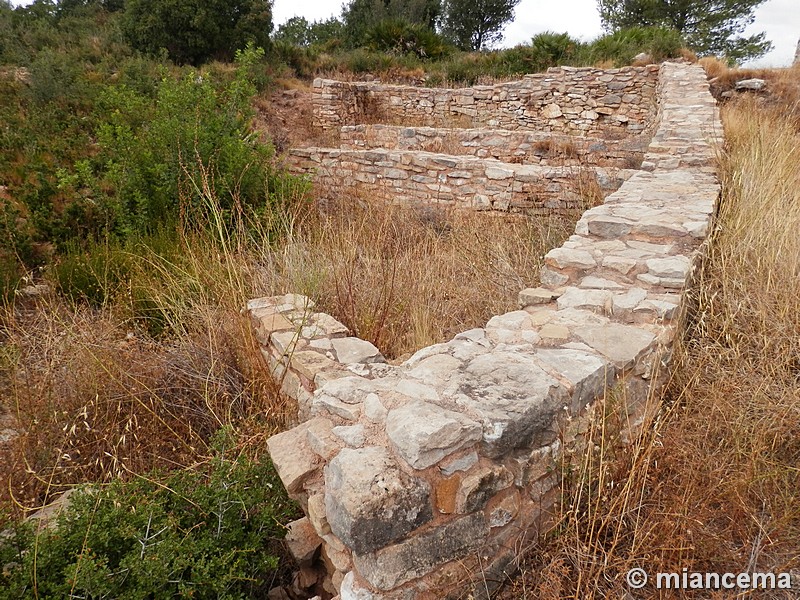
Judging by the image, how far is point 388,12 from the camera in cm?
2031

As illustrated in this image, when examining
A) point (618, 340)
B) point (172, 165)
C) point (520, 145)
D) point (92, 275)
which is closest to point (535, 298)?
point (618, 340)

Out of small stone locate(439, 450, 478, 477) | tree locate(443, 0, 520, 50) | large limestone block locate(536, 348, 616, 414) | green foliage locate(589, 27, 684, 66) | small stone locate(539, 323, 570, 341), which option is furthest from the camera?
tree locate(443, 0, 520, 50)

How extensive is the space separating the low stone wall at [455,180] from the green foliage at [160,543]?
436 centimetres

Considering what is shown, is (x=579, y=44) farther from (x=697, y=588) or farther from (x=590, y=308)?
(x=697, y=588)

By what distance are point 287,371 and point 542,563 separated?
1.55 metres

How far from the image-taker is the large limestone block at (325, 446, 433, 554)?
1.46 meters

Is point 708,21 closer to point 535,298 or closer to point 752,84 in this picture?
point 752,84

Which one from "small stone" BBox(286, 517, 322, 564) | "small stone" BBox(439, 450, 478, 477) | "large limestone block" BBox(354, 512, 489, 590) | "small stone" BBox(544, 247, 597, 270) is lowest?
"small stone" BBox(286, 517, 322, 564)

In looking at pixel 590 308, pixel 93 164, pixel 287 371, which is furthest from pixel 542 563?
pixel 93 164

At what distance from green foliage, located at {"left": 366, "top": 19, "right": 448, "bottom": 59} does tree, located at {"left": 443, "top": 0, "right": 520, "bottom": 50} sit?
7466mm

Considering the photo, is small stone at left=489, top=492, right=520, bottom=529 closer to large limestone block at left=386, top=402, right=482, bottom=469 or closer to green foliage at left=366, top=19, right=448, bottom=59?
large limestone block at left=386, top=402, right=482, bottom=469

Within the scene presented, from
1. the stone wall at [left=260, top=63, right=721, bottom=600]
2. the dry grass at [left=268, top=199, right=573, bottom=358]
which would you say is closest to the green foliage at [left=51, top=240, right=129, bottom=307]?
the dry grass at [left=268, top=199, right=573, bottom=358]

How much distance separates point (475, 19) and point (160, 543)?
25311mm

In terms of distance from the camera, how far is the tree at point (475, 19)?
74.1ft
